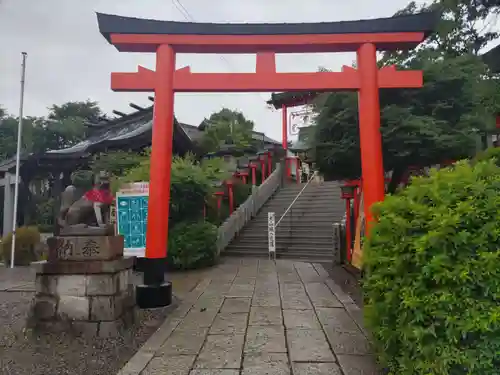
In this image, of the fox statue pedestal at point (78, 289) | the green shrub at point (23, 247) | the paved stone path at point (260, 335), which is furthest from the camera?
the green shrub at point (23, 247)

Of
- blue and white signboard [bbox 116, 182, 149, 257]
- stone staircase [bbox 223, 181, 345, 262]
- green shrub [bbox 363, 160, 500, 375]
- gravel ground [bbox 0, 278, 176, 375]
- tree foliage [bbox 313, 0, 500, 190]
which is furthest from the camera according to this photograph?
stone staircase [bbox 223, 181, 345, 262]

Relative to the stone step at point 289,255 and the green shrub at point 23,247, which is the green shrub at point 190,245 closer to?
the stone step at point 289,255

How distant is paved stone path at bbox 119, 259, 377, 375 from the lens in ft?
11.3

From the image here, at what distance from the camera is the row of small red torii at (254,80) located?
6.04 metres

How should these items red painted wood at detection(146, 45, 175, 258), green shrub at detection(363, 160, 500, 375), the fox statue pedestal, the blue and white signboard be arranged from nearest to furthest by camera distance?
1. green shrub at detection(363, 160, 500, 375)
2. the fox statue pedestal
3. red painted wood at detection(146, 45, 175, 258)
4. the blue and white signboard

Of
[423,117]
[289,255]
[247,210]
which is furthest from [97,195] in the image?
[247,210]

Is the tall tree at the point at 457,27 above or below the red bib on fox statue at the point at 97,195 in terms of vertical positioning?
above

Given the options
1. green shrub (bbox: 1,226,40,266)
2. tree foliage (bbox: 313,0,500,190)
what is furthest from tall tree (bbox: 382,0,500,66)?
green shrub (bbox: 1,226,40,266)

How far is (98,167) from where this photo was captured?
463 inches

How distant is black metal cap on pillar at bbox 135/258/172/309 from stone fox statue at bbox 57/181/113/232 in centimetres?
111

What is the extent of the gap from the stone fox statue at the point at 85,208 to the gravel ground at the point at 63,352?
1.24 meters

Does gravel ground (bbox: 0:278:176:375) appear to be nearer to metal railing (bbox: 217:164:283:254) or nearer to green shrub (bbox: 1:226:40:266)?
metal railing (bbox: 217:164:283:254)

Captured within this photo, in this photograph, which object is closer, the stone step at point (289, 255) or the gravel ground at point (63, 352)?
the gravel ground at point (63, 352)

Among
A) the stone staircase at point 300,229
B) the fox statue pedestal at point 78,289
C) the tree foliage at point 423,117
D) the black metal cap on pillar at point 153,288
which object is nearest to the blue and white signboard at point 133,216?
the black metal cap on pillar at point 153,288
